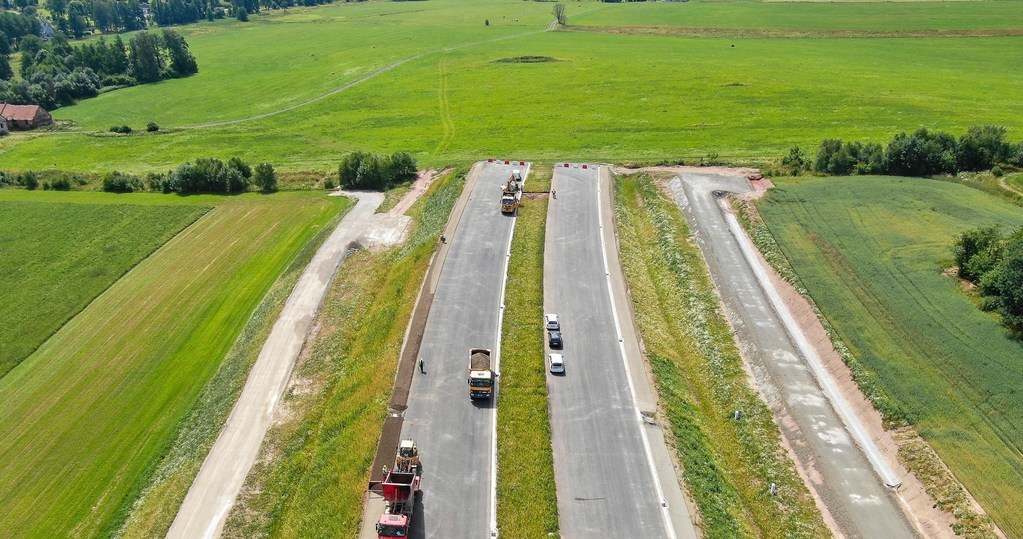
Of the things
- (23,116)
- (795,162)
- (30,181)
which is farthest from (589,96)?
(23,116)

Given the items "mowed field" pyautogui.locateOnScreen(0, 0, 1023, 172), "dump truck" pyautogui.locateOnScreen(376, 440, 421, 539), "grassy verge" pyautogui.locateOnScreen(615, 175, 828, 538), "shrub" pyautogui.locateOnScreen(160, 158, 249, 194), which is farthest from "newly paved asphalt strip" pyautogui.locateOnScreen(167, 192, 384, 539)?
"mowed field" pyautogui.locateOnScreen(0, 0, 1023, 172)

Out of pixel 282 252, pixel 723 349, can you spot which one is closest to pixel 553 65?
pixel 282 252

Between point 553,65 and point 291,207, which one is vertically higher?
point 553,65

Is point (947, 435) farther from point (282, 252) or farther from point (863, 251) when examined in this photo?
point (282, 252)

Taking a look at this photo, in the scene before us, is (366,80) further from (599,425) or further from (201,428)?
(599,425)

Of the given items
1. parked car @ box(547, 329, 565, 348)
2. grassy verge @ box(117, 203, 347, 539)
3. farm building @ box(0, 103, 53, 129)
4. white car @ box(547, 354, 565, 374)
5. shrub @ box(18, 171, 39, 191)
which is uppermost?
farm building @ box(0, 103, 53, 129)

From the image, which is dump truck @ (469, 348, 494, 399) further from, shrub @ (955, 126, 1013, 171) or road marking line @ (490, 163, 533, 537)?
shrub @ (955, 126, 1013, 171)
